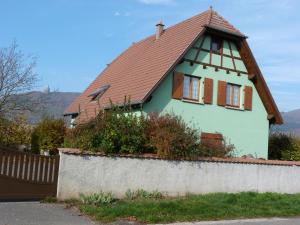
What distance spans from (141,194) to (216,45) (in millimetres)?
11245

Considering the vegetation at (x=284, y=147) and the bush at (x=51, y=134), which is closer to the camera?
the bush at (x=51, y=134)

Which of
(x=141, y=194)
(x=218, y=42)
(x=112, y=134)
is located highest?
(x=218, y=42)

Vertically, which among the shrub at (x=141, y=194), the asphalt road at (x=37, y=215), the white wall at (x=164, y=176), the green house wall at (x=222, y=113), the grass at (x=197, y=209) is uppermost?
the green house wall at (x=222, y=113)

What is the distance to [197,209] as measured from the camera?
13375mm

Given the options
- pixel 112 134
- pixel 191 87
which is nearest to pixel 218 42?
pixel 191 87

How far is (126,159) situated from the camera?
15492 millimetres

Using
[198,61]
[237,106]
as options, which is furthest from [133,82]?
[237,106]

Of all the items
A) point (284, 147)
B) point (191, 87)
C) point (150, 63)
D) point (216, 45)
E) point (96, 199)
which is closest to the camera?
point (96, 199)

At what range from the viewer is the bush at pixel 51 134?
79.1 ft

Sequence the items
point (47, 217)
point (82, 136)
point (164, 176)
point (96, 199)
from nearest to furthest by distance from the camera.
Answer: point (47, 217), point (96, 199), point (82, 136), point (164, 176)

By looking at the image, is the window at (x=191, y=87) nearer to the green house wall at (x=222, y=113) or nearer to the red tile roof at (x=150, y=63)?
the green house wall at (x=222, y=113)

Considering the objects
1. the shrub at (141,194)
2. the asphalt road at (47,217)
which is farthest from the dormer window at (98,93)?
the asphalt road at (47,217)

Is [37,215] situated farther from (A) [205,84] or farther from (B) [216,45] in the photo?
(B) [216,45]

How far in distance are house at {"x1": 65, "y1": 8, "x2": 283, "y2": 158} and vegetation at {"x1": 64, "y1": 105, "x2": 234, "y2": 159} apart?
388 centimetres
